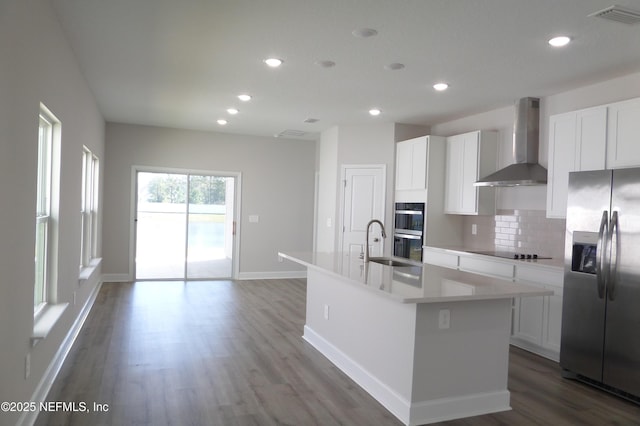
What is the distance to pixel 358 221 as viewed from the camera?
7152mm

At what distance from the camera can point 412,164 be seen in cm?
662

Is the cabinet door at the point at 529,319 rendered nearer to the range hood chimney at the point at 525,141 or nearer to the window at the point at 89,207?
the range hood chimney at the point at 525,141

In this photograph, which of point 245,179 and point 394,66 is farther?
point 245,179

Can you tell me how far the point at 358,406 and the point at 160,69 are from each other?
364 cm

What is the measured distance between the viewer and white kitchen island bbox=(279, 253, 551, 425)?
2.98 m

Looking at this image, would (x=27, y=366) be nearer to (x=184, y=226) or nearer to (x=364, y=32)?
(x=364, y=32)

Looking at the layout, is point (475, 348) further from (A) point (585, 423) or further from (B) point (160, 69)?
(B) point (160, 69)

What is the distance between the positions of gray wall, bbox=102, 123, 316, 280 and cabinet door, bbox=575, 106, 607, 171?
5592 millimetres

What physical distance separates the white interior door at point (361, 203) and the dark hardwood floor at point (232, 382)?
1991 mm

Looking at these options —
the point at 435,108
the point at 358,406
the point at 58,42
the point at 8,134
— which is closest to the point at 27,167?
the point at 8,134

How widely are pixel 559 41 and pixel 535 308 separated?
2486 mm

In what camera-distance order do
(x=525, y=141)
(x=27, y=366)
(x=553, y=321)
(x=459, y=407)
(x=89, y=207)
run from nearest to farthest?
(x=27, y=366)
(x=459, y=407)
(x=553, y=321)
(x=525, y=141)
(x=89, y=207)

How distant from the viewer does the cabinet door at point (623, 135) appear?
3746mm

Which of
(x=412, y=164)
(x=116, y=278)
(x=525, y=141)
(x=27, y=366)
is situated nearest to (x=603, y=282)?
(x=525, y=141)
